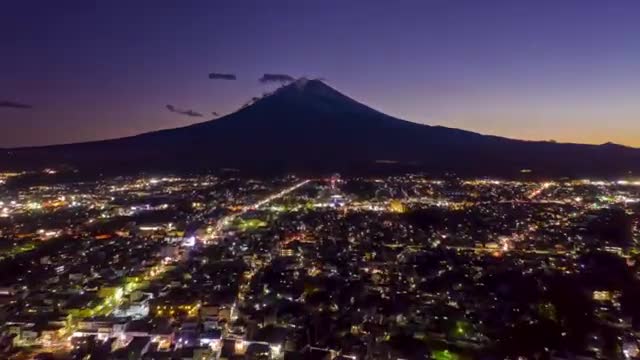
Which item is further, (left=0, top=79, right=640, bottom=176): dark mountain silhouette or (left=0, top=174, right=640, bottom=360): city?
(left=0, top=79, right=640, bottom=176): dark mountain silhouette

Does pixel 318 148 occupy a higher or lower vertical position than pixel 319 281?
higher

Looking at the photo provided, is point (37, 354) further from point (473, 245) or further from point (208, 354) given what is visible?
point (473, 245)

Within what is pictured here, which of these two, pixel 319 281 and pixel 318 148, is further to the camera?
pixel 318 148

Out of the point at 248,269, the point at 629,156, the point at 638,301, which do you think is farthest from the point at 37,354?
the point at 629,156

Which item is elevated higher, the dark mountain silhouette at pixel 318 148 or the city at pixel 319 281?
the dark mountain silhouette at pixel 318 148

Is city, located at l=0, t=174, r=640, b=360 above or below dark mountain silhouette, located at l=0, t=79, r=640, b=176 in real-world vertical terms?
below
